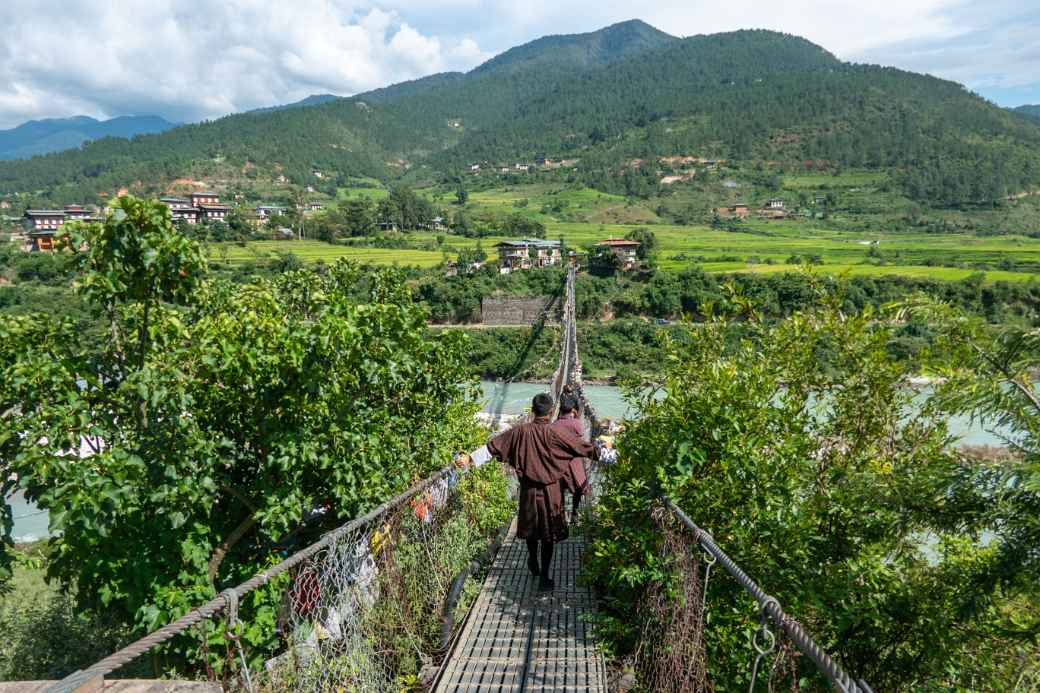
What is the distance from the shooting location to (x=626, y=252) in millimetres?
40031

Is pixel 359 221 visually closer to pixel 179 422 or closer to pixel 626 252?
pixel 626 252

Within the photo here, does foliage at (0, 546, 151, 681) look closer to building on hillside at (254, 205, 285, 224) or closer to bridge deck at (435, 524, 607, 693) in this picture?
bridge deck at (435, 524, 607, 693)

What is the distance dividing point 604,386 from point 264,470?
27.3 meters

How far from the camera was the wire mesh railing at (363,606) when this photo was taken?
1.73 meters

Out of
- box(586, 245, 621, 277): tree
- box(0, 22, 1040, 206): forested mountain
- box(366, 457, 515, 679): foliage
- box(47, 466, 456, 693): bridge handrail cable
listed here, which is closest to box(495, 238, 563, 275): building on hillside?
box(586, 245, 621, 277): tree

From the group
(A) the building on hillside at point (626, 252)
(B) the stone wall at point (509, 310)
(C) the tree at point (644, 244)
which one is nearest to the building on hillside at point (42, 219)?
(B) the stone wall at point (509, 310)

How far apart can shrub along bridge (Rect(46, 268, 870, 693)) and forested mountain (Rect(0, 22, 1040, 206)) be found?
237 feet

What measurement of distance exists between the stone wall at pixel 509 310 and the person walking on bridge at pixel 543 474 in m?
31.3

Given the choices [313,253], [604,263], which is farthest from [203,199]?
[604,263]

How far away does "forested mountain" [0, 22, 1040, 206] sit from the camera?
70125 mm

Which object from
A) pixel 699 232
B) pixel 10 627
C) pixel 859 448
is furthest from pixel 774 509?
pixel 699 232

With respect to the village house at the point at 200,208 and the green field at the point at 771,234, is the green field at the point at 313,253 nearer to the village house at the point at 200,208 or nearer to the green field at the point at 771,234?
the green field at the point at 771,234

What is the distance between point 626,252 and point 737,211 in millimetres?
27804

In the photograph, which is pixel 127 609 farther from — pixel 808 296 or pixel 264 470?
pixel 808 296
